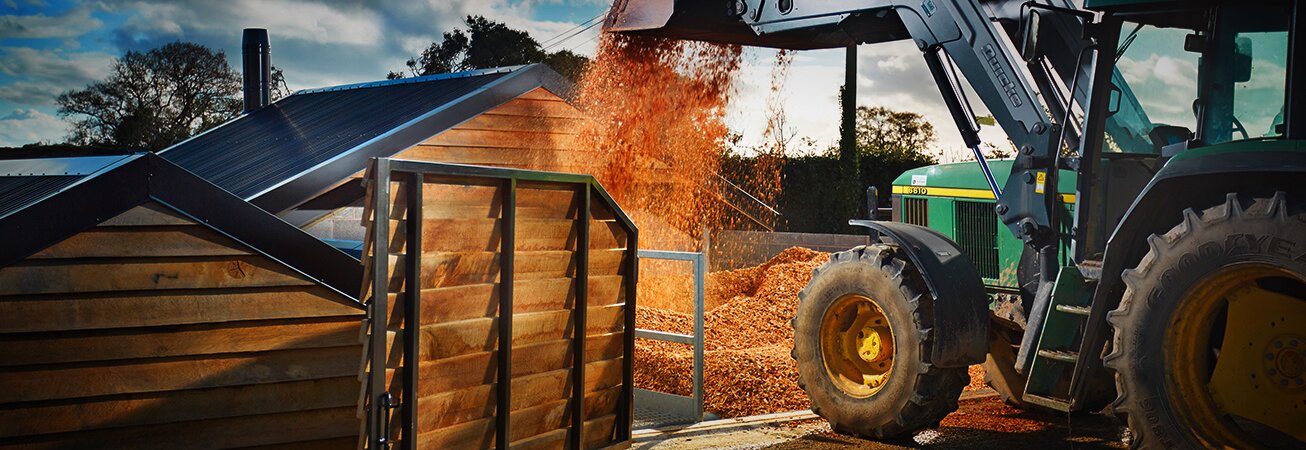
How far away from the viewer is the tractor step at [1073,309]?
248 inches

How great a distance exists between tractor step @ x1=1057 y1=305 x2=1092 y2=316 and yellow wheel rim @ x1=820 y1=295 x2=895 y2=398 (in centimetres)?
134

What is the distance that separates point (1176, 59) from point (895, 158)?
1583 centimetres

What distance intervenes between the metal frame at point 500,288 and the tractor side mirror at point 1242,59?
3266mm

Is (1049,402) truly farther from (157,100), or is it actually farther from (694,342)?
(157,100)

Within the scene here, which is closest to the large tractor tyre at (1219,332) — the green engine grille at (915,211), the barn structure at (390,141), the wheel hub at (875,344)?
the wheel hub at (875,344)

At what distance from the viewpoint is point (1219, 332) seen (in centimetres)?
565

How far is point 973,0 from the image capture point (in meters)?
7.25

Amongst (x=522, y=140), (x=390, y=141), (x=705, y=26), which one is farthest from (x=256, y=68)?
(x=705, y=26)

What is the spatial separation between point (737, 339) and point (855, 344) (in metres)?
4.77

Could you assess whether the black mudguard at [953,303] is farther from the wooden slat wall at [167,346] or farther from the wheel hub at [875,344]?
the wooden slat wall at [167,346]

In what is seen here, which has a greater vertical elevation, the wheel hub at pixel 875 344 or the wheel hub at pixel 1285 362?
the wheel hub at pixel 1285 362

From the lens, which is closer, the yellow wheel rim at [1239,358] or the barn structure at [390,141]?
the yellow wheel rim at [1239,358]

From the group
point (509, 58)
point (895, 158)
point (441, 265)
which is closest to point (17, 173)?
point (441, 265)

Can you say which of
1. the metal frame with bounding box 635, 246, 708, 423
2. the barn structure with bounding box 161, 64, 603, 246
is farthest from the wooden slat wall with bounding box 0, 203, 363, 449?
the barn structure with bounding box 161, 64, 603, 246
